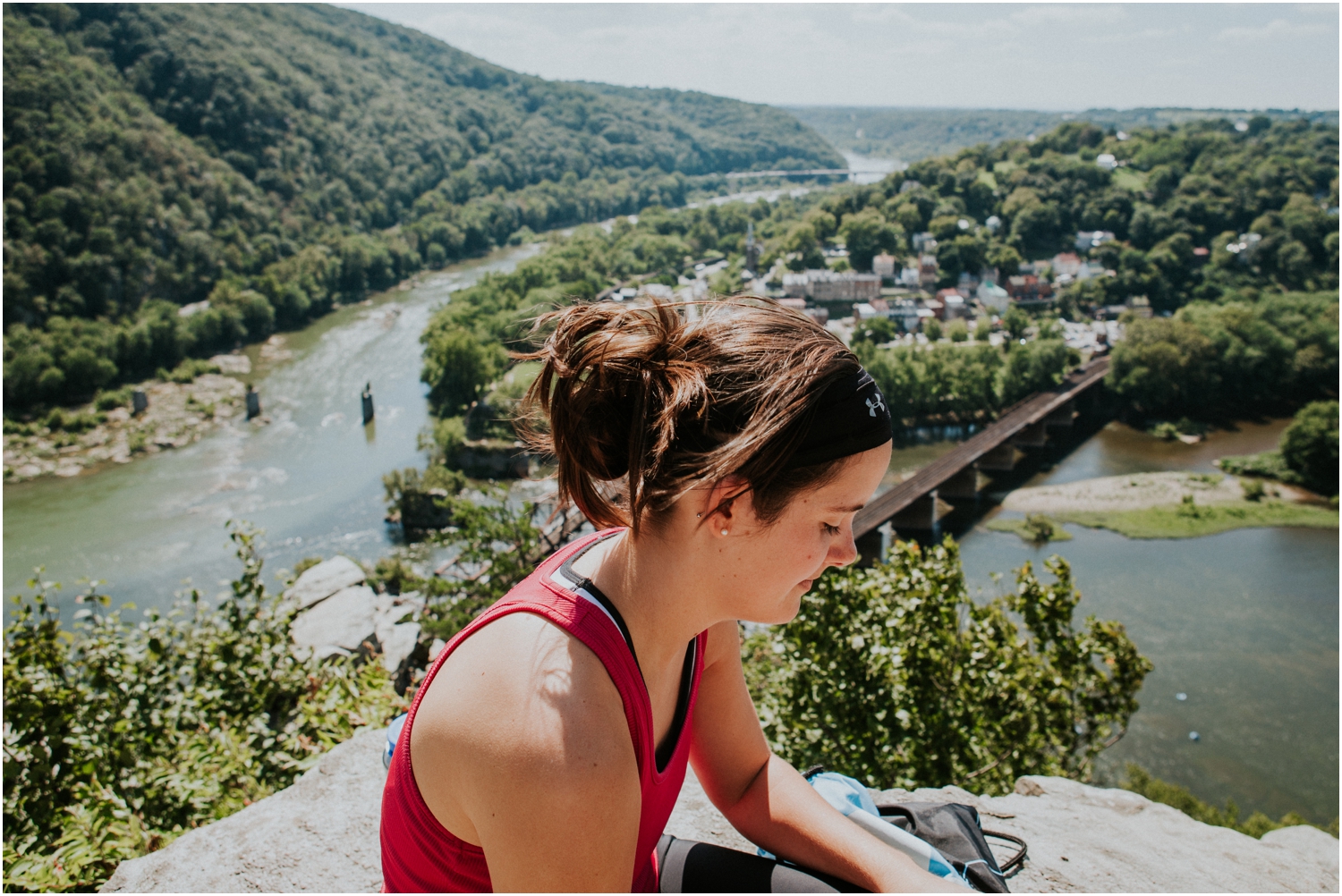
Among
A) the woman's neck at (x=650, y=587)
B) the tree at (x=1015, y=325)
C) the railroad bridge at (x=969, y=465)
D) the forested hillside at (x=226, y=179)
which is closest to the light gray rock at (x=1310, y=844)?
the woman's neck at (x=650, y=587)

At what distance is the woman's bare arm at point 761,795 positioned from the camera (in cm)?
159

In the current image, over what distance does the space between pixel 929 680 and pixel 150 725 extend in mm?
4353

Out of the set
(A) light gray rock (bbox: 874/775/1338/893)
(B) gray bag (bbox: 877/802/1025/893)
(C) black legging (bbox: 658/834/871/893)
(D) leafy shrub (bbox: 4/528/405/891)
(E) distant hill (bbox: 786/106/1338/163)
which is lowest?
(D) leafy shrub (bbox: 4/528/405/891)

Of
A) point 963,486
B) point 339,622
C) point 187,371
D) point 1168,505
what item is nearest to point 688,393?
point 339,622

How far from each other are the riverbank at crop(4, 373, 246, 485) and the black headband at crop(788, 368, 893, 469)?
30954 mm

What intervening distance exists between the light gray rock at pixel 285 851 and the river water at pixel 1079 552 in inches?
484

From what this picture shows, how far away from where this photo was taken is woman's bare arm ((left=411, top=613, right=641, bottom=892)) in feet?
3.40

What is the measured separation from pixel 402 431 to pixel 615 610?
29548mm

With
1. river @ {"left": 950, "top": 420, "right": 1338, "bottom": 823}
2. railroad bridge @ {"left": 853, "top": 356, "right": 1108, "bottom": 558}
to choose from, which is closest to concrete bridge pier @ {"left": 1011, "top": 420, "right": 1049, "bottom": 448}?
railroad bridge @ {"left": 853, "top": 356, "right": 1108, "bottom": 558}

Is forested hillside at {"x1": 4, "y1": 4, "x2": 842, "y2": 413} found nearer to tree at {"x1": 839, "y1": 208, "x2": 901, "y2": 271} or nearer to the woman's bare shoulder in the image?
tree at {"x1": 839, "y1": 208, "x2": 901, "y2": 271}

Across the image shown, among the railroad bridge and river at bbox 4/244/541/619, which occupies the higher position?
the railroad bridge

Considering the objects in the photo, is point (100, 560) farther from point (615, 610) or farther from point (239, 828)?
point (615, 610)

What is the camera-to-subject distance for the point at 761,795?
1694 mm

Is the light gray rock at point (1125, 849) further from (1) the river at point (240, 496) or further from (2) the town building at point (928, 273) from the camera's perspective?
(2) the town building at point (928, 273)
